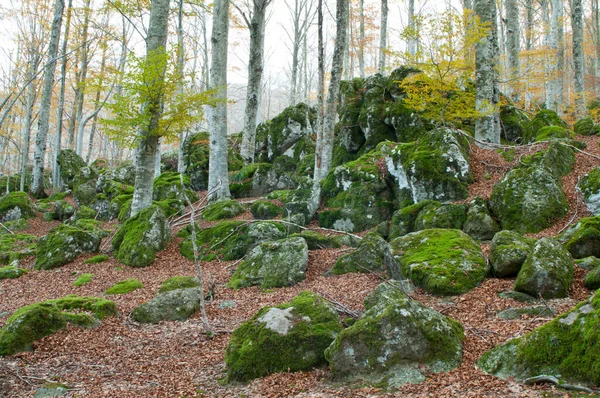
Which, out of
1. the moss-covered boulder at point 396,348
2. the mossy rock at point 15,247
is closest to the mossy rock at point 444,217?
the moss-covered boulder at point 396,348

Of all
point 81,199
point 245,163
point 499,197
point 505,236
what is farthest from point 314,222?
point 81,199

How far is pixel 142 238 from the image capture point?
1002cm

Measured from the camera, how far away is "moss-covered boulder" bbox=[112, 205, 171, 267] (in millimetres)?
9692

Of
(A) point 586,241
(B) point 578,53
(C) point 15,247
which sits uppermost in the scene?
(B) point 578,53

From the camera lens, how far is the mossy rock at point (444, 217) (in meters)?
8.35

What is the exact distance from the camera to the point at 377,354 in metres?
3.81

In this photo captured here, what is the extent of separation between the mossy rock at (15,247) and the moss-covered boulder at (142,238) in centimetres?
231

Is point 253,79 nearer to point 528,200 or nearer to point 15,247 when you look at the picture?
point 15,247

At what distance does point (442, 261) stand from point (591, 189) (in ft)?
12.8

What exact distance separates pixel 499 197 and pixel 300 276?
424cm

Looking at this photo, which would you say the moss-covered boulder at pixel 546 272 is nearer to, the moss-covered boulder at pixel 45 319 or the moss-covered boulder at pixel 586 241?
the moss-covered boulder at pixel 586 241

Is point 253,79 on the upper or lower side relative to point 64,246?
upper

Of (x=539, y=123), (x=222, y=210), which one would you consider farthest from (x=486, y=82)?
(x=222, y=210)

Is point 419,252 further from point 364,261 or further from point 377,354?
point 377,354
